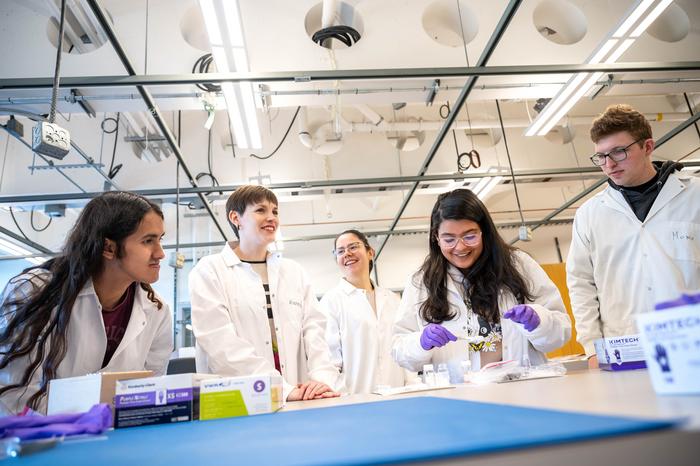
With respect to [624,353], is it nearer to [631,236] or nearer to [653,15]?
[631,236]

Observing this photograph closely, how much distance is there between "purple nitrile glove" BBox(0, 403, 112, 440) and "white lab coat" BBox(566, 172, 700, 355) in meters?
1.76

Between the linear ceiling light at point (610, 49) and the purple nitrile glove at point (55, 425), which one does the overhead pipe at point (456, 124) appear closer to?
the linear ceiling light at point (610, 49)

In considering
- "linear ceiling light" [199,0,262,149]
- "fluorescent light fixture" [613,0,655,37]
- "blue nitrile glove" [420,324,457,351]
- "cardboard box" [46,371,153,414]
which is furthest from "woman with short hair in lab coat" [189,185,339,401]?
"fluorescent light fixture" [613,0,655,37]

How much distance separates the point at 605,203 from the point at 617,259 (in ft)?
0.89

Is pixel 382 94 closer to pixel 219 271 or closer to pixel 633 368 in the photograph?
pixel 219 271

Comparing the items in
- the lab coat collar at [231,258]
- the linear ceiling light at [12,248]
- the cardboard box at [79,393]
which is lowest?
the cardboard box at [79,393]

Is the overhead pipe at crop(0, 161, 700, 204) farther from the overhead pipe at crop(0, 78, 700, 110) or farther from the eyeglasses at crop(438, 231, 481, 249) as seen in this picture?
the eyeglasses at crop(438, 231, 481, 249)

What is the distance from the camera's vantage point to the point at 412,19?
128 inches

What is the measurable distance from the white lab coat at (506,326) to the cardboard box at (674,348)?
0.76 metres

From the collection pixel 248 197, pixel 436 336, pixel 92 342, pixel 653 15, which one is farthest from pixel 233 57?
pixel 653 15

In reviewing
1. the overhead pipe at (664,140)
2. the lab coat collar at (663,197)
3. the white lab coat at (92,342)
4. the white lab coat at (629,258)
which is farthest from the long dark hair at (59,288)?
the overhead pipe at (664,140)

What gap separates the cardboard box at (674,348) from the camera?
0.57 meters

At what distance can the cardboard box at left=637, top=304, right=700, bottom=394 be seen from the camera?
0.57 meters

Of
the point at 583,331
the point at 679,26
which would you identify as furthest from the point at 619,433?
the point at 679,26
